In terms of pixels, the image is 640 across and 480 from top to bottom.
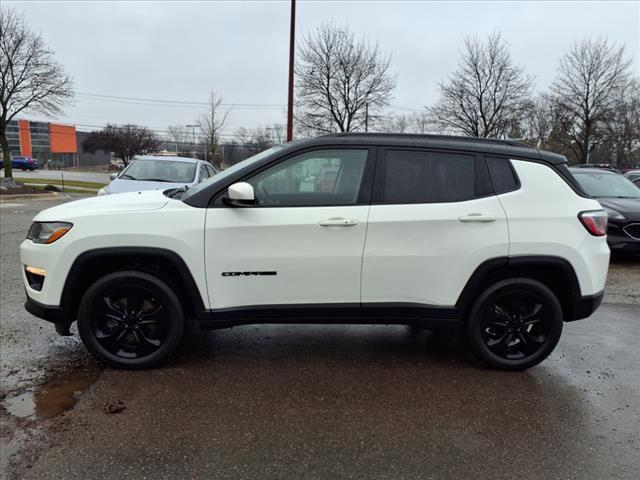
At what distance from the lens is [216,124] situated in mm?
41625

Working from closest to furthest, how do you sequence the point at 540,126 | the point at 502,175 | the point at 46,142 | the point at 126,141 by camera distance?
1. the point at 502,175
2. the point at 540,126
3. the point at 126,141
4. the point at 46,142

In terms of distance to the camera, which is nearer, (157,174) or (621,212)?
(621,212)

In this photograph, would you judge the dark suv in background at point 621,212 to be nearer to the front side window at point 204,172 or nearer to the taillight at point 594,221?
the taillight at point 594,221

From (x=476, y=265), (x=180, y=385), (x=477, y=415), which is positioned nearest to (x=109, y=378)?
(x=180, y=385)

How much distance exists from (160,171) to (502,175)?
26.6 feet

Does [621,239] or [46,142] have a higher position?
[46,142]

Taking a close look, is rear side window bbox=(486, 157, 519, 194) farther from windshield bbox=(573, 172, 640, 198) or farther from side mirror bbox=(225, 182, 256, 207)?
windshield bbox=(573, 172, 640, 198)

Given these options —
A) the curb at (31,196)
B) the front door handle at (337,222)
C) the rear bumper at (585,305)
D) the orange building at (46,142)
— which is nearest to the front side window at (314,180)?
the front door handle at (337,222)

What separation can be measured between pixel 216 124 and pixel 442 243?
40389 mm

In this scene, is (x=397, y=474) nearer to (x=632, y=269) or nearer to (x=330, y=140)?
(x=330, y=140)

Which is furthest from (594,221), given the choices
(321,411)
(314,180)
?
(321,411)

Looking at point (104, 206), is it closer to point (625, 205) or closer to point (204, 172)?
point (204, 172)

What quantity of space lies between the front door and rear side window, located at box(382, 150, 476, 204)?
0.62 feet

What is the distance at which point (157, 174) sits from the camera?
10195 mm
